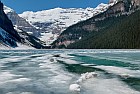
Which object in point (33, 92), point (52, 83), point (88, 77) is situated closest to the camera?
point (33, 92)

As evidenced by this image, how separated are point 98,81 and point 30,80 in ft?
20.0

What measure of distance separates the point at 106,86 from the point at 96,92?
2.98m

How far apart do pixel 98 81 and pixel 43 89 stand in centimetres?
628

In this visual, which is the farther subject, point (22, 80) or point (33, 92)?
point (22, 80)

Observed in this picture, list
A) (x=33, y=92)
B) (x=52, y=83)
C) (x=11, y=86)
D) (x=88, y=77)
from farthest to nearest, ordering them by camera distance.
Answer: (x=88, y=77), (x=52, y=83), (x=11, y=86), (x=33, y=92)

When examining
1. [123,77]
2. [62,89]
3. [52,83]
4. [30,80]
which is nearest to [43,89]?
[62,89]

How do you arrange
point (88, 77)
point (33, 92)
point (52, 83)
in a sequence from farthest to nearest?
point (88, 77) < point (52, 83) < point (33, 92)

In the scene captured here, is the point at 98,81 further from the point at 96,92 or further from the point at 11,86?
the point at 11,86

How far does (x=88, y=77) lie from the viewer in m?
30.5

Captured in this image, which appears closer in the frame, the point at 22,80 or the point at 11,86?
the point at 11,86

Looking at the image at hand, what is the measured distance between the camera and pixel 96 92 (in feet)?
75.1

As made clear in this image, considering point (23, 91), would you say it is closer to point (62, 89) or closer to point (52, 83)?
point (62, 89)

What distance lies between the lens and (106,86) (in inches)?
1011

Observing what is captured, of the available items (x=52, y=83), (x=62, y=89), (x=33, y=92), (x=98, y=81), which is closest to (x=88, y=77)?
(x=98, y=81)
